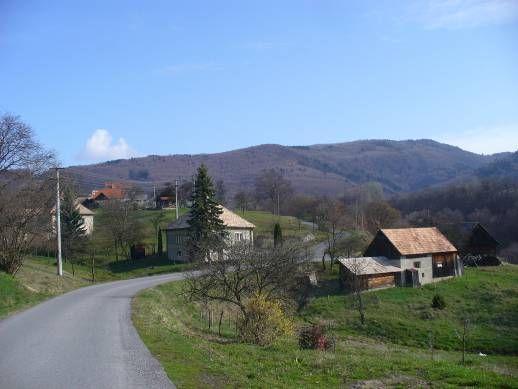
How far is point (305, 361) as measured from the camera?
49.5 feet

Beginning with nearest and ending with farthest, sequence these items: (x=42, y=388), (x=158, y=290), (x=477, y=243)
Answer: (x=42, y=388)
(x=158, y=290)
(x=477, y=243)

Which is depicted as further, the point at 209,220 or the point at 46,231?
the point at 209,220

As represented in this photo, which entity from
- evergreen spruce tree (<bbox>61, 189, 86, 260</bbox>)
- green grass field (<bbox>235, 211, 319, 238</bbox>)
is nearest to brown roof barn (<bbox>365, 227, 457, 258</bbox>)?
green grass field (<bbox>235, 211, 319, 238</bbox>)

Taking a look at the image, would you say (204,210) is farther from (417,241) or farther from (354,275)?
(417,241)

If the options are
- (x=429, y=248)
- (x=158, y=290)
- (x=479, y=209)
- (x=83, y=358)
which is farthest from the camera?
(x=479, y=209)

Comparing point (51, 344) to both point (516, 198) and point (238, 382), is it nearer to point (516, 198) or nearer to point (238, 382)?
point (238, 382)

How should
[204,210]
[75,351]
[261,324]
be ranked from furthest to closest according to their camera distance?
[204,210] < [261,324] < [75,351]

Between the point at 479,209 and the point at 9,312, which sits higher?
the point at 479,209

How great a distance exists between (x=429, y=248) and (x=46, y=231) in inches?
1289

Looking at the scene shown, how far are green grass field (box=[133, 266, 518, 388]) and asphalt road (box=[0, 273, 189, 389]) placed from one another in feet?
1.92

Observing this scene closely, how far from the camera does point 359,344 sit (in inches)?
1122

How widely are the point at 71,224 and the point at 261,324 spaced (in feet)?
145

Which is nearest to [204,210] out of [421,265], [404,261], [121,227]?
[121,227]

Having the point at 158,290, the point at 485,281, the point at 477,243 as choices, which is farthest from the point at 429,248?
the point at 158,290
